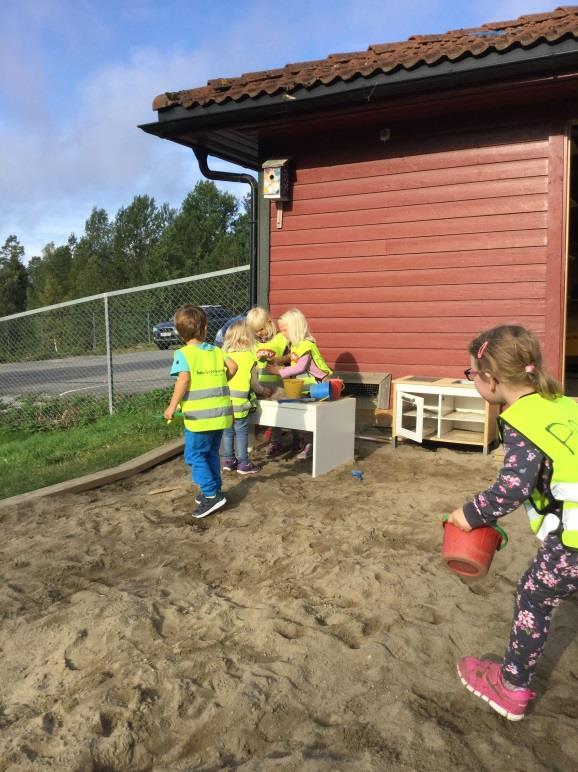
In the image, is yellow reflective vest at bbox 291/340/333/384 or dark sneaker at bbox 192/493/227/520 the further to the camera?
yellow reflective vest at bbox 291/340/333/384

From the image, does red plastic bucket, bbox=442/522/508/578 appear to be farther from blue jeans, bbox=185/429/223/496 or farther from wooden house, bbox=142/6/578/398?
wooden house, bbox=142/6/578/398

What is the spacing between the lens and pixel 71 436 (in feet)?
25.1

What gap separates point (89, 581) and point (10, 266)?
6349cm

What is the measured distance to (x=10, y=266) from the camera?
2366 inches

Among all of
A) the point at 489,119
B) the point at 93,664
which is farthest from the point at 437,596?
Answer: the point at 489,119

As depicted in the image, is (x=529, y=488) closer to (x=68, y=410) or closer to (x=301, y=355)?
(x=301, y=355)

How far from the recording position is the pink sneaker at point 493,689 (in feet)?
7.23

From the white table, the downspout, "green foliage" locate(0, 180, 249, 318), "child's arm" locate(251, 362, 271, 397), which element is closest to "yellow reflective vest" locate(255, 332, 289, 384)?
"child's arm" locate(251, 362, 271, 397)

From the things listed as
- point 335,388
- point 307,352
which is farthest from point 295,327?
point 335,388

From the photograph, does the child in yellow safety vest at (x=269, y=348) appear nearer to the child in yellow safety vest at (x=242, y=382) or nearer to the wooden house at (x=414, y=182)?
the child in yellow safety vest at (x=242, y=382)

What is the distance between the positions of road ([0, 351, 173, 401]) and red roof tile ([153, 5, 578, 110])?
5.33 metres

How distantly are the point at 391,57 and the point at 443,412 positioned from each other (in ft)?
11.1

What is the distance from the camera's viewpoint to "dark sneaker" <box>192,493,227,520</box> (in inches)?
172

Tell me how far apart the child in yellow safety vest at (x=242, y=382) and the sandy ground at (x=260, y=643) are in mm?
964
